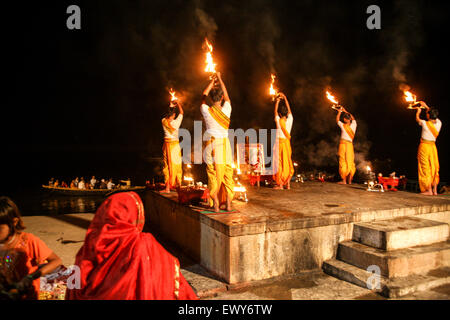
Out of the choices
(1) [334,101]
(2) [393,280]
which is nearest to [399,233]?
(2) [393,280]

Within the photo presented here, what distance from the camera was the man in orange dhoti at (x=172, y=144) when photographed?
7.72m

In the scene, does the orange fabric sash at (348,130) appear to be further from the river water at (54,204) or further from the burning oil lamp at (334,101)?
the river water at (54,204)

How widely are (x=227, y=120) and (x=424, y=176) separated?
6169 millimetres

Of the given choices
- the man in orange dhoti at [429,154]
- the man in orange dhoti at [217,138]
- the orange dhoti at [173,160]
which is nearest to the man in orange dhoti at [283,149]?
the orange dhoti at [173,160]

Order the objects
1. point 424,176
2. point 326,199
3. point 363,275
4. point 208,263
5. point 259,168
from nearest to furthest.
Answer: point 363,275
point 208,263
point 326,199
point 424,176
point 259,168

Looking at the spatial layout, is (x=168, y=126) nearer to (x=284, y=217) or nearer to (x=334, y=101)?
(x=284, y=217)

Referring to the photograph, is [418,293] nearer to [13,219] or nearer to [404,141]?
[13,219]

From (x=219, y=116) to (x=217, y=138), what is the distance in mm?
383

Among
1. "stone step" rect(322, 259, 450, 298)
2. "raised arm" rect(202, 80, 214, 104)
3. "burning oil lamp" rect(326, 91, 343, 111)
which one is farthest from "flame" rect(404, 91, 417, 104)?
"raised arm" rect(202, 80, 214, 104)

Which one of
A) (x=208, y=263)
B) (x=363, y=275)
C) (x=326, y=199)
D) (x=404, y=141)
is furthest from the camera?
(x=404, y=141)

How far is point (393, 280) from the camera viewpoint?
4.32 meters

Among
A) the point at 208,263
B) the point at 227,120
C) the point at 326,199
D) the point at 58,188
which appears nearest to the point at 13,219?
the point at 208,263

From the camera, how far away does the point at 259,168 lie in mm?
10375

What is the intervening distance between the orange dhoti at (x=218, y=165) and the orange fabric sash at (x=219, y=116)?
0.92 feet
